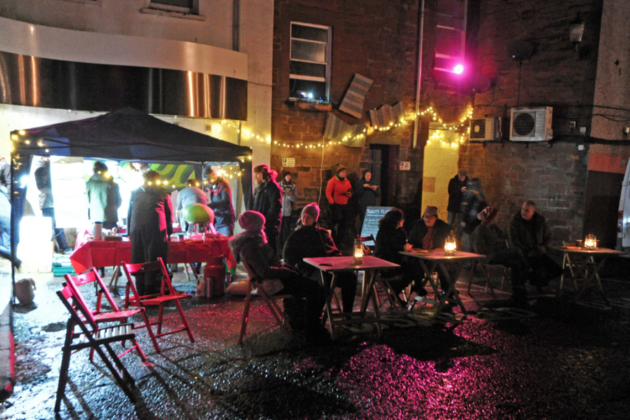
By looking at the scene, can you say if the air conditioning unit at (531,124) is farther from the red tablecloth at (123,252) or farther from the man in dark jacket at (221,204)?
the red tablecloth at (123,252)

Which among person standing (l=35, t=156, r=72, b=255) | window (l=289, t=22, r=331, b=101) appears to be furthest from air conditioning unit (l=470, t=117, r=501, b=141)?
person standing (l=35, t=156, r=72, b=255)

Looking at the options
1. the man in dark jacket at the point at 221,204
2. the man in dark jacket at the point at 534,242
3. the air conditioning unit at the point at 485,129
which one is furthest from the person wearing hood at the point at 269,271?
the air conditioning unit at the point at 485,129

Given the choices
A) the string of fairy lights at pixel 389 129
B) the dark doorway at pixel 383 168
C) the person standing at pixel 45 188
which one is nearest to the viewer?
the person standing at pixel 45 188

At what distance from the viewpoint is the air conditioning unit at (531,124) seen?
11539 millimetres

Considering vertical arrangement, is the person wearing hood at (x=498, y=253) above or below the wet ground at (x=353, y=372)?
above

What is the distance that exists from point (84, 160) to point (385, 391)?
865 centimetres

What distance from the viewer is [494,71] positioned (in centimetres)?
1279

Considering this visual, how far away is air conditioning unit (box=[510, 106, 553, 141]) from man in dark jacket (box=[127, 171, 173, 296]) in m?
9.01

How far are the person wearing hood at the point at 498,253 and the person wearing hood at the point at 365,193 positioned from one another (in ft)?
13.3

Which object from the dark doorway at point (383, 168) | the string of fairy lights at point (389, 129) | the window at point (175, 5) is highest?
the window at point (175, 5)

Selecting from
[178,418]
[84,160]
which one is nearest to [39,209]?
[84,160]

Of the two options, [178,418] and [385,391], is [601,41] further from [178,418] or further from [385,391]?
[178,418]

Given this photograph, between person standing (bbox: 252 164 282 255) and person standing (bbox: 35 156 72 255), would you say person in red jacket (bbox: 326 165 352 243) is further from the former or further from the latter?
person standing (bbox: 35 156 72 255)

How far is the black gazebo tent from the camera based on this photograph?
6523 millimetres
